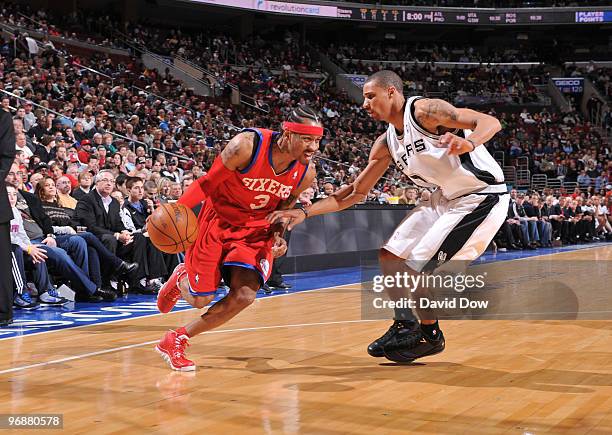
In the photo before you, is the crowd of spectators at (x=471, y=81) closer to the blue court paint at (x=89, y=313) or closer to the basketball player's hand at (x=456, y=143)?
the blue court paint at (x=89, y=313)

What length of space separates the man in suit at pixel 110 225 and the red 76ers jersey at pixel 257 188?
154 inches

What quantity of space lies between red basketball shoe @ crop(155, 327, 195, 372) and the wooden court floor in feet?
0.30

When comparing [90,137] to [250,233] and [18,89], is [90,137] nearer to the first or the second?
[18,89]

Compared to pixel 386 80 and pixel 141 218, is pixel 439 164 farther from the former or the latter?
pixel 141 218

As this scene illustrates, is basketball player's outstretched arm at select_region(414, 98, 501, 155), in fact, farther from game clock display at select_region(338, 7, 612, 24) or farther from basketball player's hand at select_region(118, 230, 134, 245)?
game clock display at select_region(338, 7, 612, 24)

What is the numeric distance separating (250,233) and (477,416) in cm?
197

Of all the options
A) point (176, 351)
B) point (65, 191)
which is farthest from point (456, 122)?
point (65, 191)

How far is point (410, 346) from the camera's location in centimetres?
471

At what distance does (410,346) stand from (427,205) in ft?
2.99

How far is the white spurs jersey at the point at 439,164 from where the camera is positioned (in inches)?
175

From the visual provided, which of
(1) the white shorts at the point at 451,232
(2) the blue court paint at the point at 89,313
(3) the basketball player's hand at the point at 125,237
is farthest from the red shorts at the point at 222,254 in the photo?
(3) the basketball player's hand at the point at 125,237

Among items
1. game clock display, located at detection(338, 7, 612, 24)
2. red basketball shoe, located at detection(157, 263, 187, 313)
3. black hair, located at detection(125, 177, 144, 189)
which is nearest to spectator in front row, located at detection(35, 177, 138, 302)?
black hair, located at detection(125, 177, 144, 189)

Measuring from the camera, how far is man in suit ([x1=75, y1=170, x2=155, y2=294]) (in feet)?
27.6

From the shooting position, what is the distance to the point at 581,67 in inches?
1439
